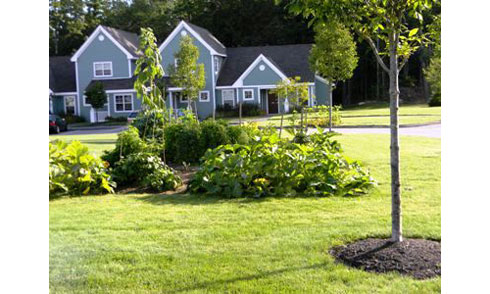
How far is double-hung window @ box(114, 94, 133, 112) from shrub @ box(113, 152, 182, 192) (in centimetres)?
3049

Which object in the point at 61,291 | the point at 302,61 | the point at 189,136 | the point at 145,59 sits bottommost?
the point at 61,291

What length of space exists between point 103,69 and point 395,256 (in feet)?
122

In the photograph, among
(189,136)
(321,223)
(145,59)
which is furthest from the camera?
(189,136)

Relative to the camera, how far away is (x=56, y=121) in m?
29.1

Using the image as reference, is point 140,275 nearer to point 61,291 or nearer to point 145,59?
point 61,291

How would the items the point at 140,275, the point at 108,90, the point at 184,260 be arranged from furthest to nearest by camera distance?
the point at 108,90 → the point at 184,260 → the point at 140,275

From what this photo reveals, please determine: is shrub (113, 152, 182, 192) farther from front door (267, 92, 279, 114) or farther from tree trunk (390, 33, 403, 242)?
front door (267, 92, 279, 114)

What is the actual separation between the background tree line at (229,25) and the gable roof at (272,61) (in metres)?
7.48

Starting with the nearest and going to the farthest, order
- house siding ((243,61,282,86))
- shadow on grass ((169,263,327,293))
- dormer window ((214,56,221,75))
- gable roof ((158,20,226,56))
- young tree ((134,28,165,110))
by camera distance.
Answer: shadow on grass ((169,263,327,293)) < young tree ((134,28,165,110)) < gable roof ((158,20,226,56)) < house siding ((243,61,282,86)) < dormer window ((214,56,221,75))

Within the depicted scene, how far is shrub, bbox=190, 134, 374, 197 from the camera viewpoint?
750cm

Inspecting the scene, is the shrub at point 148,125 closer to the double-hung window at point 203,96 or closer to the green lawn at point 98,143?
the green lawn at point 98,143

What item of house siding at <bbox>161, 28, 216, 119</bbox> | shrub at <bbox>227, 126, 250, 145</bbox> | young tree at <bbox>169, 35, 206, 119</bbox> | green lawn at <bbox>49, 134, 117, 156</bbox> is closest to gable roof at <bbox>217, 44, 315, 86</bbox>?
house siding at <bbox>161, 28, 216, 119</bbox>
